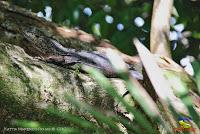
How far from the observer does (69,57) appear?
165 cm

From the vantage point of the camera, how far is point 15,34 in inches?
69.5

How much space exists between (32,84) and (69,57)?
40cm

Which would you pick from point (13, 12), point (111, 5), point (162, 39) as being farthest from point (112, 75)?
point (111, 5)

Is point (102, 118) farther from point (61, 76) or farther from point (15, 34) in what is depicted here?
point (15, 34)

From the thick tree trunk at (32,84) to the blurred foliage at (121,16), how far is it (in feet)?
3.86

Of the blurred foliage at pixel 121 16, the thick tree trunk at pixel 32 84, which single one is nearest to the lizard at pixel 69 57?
the thick tree trunk at pixel 32 84

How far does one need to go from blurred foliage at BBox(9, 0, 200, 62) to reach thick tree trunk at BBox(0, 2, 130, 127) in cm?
118

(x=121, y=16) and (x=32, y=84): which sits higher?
(x=121, y=16)

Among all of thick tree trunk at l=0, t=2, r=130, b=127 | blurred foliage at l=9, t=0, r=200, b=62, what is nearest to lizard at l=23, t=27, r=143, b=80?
thick tree trunk at l=0, t=2, r=130, b=127

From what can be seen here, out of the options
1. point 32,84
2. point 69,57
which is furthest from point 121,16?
point 32,84

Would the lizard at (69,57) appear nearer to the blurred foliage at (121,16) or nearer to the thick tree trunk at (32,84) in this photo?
the thick tree trunk at (32,84)

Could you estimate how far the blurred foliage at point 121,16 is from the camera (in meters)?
2.96

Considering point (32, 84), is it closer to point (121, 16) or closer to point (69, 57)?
point (69, 57)

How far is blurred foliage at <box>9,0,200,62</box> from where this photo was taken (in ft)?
9.71
